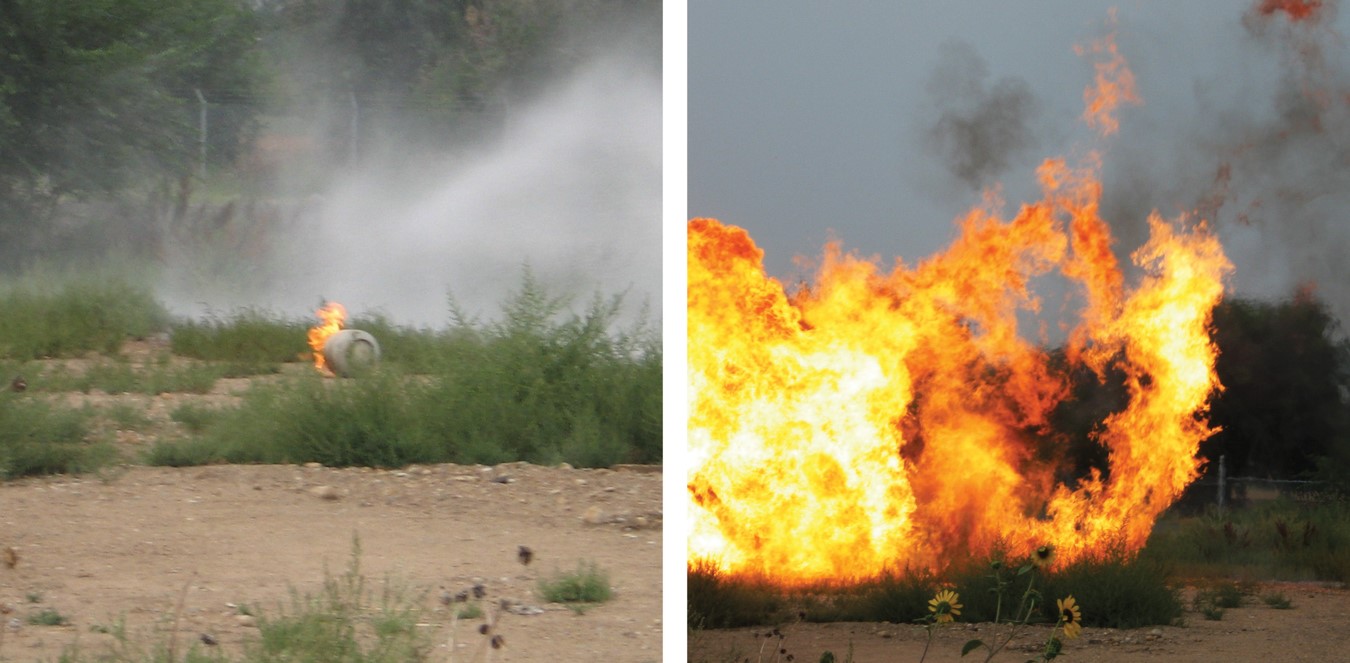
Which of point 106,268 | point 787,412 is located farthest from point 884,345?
point 106,268

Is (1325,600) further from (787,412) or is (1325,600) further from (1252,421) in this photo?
(787,412)

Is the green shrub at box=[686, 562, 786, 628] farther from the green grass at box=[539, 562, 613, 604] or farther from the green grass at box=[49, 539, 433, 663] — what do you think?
the green grass at box=[49, 539, 433, 663]

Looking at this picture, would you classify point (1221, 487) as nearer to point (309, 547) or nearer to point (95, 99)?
point (309, 547)

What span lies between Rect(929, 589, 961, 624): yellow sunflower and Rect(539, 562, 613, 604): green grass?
2.85 feet

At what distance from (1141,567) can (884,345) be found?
38.2 inches

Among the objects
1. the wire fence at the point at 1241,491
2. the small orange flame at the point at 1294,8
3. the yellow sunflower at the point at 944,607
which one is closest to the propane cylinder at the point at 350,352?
the yellow sunflower at the point at 944,607

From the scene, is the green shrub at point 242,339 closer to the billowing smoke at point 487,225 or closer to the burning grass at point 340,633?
the billowing smoke at point 487,225

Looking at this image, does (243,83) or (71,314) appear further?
(243,83)

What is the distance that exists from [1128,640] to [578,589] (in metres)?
1.57

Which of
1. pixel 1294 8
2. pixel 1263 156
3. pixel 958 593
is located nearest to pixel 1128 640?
pixel 958 593

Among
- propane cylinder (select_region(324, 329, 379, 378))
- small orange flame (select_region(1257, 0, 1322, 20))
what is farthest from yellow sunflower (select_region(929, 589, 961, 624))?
small orange flame (select_region(1257, 0, 1322, 20))

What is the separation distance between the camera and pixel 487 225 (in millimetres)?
4668

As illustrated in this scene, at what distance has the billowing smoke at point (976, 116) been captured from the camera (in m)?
4.54

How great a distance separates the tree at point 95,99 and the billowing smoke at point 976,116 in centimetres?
202
